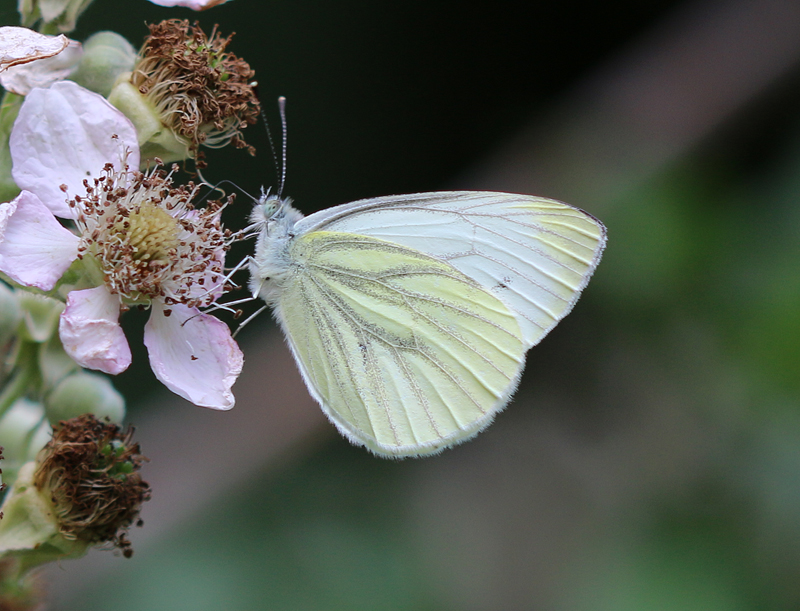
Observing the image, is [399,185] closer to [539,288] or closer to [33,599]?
[539,288]

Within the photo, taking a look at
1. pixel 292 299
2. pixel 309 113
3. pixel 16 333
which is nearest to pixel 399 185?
pixel 309 113

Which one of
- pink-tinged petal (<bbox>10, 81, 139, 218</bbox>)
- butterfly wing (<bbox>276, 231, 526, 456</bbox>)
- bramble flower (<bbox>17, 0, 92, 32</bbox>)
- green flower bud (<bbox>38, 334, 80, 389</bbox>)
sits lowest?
green flower bud (<bbox>38, 334, 80, 389</bbox>)

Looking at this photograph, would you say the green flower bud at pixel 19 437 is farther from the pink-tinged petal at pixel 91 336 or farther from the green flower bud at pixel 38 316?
the pink-tinged petal at pixel 91 336

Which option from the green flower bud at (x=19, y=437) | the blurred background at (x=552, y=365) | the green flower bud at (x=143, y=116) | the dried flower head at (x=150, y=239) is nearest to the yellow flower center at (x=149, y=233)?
the dried flower head at (x=150, y=239)

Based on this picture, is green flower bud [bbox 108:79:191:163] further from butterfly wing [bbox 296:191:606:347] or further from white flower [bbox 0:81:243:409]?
butterfly wing [bbox 296:191:606:347]

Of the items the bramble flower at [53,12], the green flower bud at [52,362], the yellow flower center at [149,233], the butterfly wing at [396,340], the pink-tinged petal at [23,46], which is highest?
the pink-tinged petal at [23,46]

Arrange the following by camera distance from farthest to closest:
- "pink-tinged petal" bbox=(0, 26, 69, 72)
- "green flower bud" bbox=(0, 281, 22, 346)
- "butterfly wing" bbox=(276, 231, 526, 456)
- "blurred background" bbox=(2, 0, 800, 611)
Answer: "blurred background" bbox=(2, 0, 800, 611)
"butterfly wing" bbox=(276, 231, 526, 456)
"green flower bud" bbox=(0, 281, 22, 346)
"pink-tinged petal" bbox=(0, 26, 69, 72)

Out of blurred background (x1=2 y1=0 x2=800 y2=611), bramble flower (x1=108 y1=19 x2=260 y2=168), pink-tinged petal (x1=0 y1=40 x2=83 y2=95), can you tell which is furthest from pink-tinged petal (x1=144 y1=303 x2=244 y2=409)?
blurred background (x1=2 y1=0 x2=800 y2=611)
